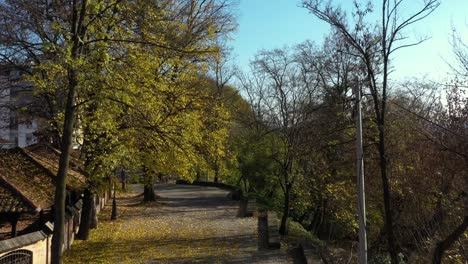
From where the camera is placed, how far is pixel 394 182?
15227 mm

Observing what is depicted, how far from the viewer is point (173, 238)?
2039cm

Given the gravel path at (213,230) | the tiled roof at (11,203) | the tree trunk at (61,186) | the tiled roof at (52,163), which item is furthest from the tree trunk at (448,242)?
the tiled roof at (52,163)

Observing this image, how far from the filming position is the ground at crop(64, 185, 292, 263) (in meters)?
16.3

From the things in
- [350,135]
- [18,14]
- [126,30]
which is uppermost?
[18,14]

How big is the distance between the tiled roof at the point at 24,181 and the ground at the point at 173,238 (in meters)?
2.54

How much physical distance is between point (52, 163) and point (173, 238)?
19.6 ft

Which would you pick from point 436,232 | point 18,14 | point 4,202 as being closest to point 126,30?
point 18,14

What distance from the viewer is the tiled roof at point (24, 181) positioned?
45.0 feet

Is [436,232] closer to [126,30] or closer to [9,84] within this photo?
[126,30]

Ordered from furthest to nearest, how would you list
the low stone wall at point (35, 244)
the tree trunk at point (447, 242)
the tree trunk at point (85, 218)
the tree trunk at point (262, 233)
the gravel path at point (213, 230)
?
the tree trunk at point (85, 218), the tree trunk at point (262, 233), the gravel path at point (213, 230), the low stone wall at point (35, 244), the tree trunk at point (447, 242)

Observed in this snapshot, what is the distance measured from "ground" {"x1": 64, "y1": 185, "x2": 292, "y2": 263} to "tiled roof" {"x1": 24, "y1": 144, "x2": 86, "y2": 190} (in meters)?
2.48

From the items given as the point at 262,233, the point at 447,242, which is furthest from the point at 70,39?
the point at 262,233

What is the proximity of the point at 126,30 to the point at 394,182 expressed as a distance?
9.58 m

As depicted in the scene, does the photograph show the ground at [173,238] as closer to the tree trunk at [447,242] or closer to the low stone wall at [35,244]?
the low stone wall at [35,244]
